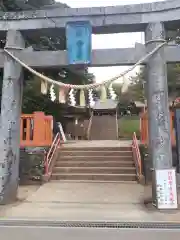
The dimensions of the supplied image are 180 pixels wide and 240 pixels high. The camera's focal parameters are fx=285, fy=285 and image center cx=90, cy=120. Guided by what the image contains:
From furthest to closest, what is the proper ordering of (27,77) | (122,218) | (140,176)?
1. (27,77)
2. (140,176)
3. (122,218)

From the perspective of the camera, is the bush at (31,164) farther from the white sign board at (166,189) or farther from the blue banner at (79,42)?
the white sign board at (166,189)

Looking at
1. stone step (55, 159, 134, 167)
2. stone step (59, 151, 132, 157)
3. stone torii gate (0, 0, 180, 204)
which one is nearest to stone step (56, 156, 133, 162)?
stone step (55, 159, 134, 167)

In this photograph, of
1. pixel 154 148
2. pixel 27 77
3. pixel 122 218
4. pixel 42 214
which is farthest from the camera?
pixel 27 77

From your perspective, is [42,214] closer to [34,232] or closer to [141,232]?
[34,232]

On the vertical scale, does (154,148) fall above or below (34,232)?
above

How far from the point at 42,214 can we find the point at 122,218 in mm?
1842

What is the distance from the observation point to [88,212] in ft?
21.9

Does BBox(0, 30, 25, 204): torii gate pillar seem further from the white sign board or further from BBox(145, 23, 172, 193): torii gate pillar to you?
the white sign board

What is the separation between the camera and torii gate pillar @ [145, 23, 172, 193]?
23.8 ft

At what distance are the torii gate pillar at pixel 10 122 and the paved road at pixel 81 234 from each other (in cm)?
235

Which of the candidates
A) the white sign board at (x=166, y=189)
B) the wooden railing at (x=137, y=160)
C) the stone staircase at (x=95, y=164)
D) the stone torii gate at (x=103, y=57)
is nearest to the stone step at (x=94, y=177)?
the stone staircase at (x=95, y=164)

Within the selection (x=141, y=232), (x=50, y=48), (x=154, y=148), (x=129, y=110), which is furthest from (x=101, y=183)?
(x=129, y=110)

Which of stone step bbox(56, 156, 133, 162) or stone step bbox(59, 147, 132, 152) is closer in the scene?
stone step bbox(56, 156, 133, 162)

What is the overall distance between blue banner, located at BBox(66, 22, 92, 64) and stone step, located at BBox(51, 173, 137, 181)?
471cm
